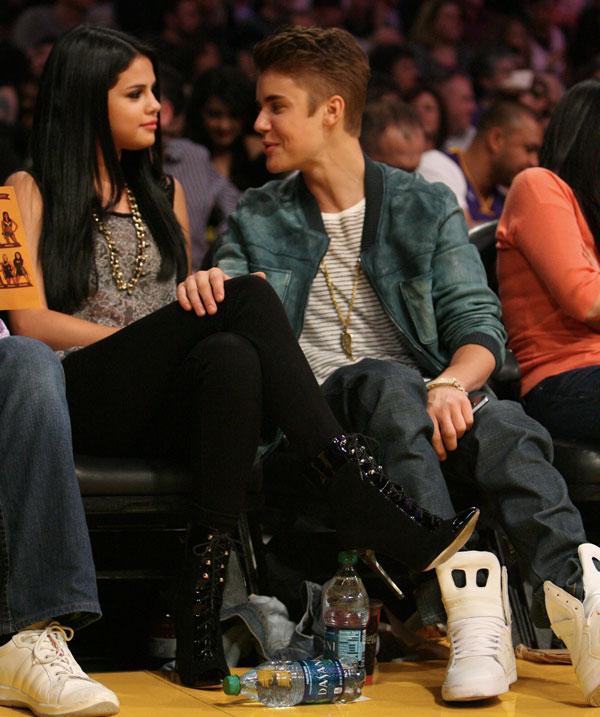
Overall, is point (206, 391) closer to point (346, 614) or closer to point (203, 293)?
point (203, 293)

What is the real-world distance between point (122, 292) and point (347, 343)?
0.55 m

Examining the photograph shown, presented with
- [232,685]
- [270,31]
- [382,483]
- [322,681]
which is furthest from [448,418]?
[270,31]

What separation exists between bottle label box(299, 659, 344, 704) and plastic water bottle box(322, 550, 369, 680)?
0.05m

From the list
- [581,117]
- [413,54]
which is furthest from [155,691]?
[413,54]

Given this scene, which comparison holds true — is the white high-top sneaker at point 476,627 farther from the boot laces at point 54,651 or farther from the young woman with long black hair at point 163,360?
the boot laces at point 54,651

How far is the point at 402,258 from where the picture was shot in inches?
126

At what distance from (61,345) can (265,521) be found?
64 cm

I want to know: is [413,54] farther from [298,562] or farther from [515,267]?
[298,562]

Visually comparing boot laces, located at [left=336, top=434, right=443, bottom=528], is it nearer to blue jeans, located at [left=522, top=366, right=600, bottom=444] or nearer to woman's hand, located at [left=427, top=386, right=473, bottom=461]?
woman's hand, located at [left=427, top=386, right=473, bottom=461]

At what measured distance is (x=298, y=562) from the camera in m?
3.10

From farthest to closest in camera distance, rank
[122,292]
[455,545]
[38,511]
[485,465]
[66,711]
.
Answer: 1. [122,292]
2. [485,465]
3. [455,545]
4. [38,511]
5. [66,711]

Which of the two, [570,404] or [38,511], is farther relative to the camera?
[570,404]

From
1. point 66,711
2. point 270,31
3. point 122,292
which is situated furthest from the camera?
point 270,31

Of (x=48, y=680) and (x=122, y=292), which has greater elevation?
(x=122, y=292)
